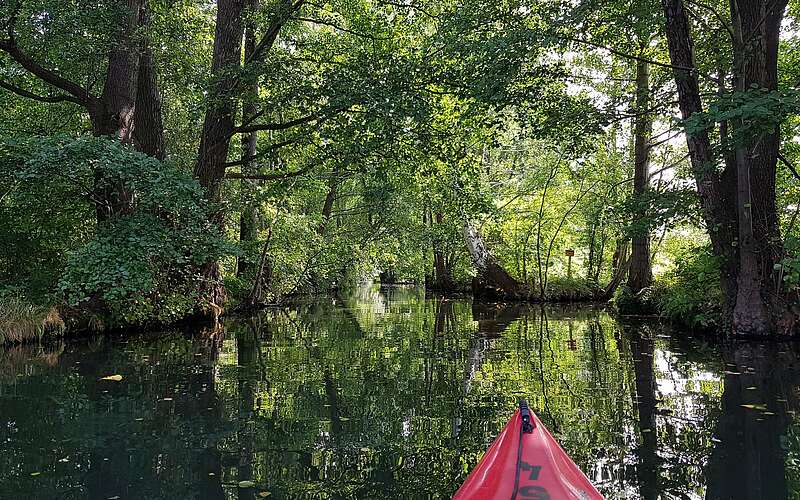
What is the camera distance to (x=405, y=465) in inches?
166

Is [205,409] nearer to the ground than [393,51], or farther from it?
nearer to the ground

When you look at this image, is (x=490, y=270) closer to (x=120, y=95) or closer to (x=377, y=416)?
(x=120, y=95)

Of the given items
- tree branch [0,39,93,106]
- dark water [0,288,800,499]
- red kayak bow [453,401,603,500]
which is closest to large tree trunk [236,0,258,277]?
tree branch [0,39,93,106]

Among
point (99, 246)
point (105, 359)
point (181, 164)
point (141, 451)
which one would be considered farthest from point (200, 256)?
point (141, 451)

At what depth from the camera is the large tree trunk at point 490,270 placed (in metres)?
22.0

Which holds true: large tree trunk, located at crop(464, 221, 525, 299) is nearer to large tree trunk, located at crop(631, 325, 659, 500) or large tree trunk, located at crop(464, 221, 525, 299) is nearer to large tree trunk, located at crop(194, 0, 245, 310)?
large tree trunk, located at crop(194, 0, 245, 310)

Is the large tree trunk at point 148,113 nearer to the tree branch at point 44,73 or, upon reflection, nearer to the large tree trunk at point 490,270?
the tree branch at point 44,73

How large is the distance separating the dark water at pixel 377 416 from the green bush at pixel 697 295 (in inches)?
59.9

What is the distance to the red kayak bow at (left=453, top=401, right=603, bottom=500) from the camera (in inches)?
90.2

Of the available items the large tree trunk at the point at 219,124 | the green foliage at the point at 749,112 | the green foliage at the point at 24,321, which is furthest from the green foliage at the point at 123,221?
the green foliage at the point at 749,112

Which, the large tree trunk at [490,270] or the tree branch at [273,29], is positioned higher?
the tree branch at [273,29]

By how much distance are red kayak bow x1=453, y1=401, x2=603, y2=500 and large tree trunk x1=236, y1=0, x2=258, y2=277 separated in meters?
10.9

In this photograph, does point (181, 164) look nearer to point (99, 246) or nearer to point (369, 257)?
point (99, 246)

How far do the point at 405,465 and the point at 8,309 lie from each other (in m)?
9.22
